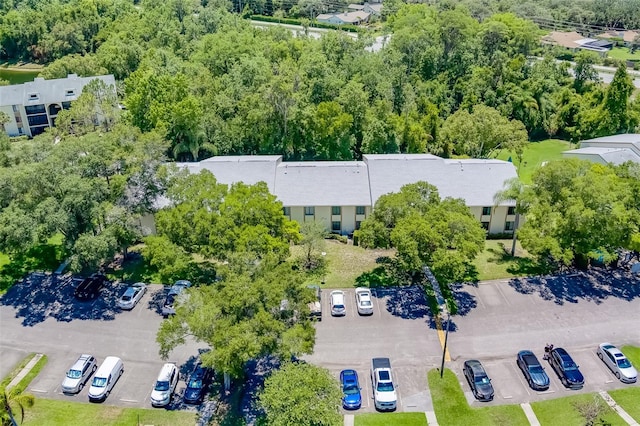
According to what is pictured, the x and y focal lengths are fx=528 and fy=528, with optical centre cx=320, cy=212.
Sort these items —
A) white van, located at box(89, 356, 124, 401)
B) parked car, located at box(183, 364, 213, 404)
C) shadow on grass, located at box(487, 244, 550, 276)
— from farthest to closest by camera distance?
shadow on grass, located at box(487, 244, 550, 276) → white van, located at box(89, 356, 124, 401) → parked car, located at box(183, 364, 213, 404)

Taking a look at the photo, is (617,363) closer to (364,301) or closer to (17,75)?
(364,301)

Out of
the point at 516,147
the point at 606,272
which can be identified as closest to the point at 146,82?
the point at 516,147

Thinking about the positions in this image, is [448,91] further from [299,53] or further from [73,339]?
[73,339]

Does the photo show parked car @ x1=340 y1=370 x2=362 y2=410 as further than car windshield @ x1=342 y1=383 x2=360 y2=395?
No

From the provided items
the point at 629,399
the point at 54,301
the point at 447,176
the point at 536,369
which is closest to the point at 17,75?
the point at 54,301

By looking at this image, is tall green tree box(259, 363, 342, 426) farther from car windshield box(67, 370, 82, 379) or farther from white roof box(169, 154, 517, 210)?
white roof box(169, 154, 517, 210)

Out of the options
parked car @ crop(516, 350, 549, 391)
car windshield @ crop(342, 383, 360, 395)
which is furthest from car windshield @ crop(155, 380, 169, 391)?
parked car @ crop(516, 350, 549, 391)
